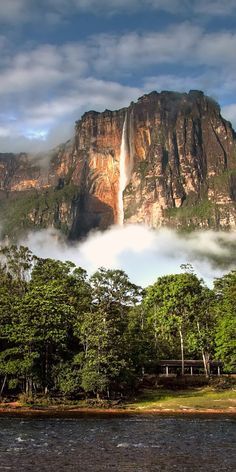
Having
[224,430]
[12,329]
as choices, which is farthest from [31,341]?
[224,430]

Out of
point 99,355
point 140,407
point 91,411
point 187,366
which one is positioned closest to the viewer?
point 91,411

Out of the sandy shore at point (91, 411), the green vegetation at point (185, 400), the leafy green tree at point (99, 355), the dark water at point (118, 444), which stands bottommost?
the dark water at point (118, 444)

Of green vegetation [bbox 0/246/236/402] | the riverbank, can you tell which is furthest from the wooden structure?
the riverbank

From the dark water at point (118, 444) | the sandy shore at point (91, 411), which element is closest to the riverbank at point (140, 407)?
the sandy shore at point (91, 411)

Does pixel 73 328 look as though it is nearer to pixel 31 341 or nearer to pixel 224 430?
pixel 31 341

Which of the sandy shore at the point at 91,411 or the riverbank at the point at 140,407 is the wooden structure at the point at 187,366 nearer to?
the riverbank at the point at 140,407

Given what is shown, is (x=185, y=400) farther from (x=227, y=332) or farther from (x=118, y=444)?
(x=118, y=444)

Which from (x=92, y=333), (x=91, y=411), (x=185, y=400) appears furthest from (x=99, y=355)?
(x=185, y=400)
